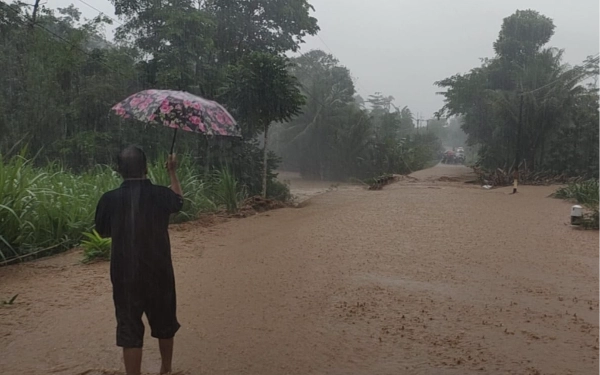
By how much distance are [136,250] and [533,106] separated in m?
26.9

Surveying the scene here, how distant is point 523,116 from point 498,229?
18.7 meters

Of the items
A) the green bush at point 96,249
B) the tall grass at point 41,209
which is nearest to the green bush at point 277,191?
the tall grass at point 41,209

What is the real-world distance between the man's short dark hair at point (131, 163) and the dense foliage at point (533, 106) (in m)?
25.9

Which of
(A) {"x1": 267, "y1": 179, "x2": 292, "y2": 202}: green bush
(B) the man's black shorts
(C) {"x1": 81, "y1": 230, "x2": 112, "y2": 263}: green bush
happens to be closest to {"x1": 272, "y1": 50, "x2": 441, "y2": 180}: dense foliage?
(A) {"x1": 267, "y1": 179, "x2": 292, "y2": 202}: green bush

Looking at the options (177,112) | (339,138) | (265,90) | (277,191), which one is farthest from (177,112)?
(339,138)

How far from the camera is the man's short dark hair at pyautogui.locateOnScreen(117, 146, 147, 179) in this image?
3482mm

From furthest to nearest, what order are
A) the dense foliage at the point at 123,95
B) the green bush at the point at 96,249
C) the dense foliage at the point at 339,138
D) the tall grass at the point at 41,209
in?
the dense foliage at the point at 339,138, the dense foliage at the point at 123,95, the green bush at the point at 96,249, the tall grass at the point at 41,209

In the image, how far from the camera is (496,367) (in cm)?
388

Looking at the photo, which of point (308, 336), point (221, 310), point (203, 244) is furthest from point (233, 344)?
point (203, 244)

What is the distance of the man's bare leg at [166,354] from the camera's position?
12.1ft

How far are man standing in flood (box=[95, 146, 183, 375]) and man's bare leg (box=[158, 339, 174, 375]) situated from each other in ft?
0.56

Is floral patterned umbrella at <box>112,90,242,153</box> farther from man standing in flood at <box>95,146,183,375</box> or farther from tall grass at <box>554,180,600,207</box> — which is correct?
tall grass at <box>554,180,600,207</box>

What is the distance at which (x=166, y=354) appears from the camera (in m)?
3.72

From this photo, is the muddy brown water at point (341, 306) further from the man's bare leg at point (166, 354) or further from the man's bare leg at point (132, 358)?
the man's bare leg at point (132, 358)
